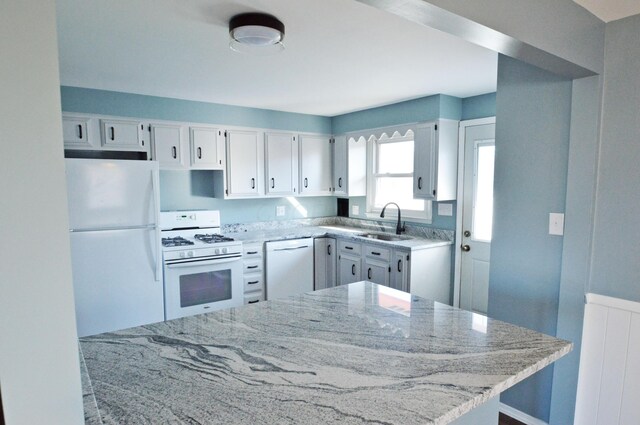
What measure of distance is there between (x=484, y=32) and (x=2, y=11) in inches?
52.8

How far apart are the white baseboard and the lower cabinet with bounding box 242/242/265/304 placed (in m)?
2.36

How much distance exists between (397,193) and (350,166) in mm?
658

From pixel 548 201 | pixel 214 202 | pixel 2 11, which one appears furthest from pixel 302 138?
pixel 2 11

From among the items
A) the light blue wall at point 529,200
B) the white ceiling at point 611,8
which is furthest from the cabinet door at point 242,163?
the white ceiling at point 611,8

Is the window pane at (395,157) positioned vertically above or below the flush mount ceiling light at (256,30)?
below

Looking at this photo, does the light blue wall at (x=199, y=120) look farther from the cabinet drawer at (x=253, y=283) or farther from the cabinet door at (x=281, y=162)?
the cabinet drawer at (x=253, y=283)

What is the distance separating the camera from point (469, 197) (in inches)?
140

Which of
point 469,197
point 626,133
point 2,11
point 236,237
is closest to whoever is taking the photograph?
point 2,11

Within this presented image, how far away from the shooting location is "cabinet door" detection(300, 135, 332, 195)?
4.52m

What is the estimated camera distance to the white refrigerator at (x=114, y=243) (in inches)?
107

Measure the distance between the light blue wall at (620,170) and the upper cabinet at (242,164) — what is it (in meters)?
3.11

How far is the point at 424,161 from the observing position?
361 centimetres

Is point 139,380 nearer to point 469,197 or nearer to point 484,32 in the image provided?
point 484,32

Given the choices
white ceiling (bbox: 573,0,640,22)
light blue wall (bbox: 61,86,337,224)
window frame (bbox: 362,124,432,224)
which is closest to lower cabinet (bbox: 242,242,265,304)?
light blue wall (bbox: 61,86,337,224)
